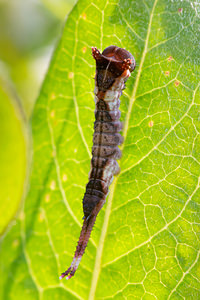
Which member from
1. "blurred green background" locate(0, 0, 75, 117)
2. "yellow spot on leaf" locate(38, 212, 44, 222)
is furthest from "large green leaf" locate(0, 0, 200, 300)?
"blurred green background" locate(0, 0, 75, 117)

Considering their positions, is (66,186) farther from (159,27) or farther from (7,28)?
(7,28)

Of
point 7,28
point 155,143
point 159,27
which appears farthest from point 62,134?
point 7,28

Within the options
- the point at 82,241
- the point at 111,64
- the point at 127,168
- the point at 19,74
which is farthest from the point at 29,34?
the point at 82,241

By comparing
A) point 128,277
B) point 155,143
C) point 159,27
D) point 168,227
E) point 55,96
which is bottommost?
point 128,277

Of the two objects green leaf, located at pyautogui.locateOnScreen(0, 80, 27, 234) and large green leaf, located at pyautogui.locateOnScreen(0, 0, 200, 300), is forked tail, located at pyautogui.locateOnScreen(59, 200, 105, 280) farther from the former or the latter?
green leaf, located at pyautogui.locateOnScreen(0, 80, 27, 234)

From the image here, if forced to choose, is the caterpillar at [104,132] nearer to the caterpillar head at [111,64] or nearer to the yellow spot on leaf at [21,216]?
the caterpillar head at [111,64]
